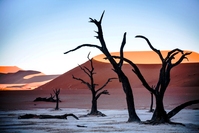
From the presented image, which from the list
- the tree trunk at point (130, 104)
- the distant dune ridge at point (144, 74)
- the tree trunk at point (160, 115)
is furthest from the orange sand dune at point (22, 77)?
the tree trunk at point (160, 115)

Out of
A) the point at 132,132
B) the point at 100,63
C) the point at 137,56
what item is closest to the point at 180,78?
the point at 100,63

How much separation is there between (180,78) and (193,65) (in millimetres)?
9837

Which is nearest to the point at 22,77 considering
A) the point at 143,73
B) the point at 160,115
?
the point at 143,73

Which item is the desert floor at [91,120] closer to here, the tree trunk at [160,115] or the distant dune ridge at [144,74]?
the tree trunk at [160,115]

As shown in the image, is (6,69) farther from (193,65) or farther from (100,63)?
(193,65)

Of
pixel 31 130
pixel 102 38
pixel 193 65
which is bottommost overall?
pixel 31 130

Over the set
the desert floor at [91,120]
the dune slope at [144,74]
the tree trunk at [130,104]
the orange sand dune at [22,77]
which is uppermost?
the orange sand dune at [22,77]

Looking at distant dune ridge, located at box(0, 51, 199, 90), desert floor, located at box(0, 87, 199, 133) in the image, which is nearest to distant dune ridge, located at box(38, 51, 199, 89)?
distant dune ridge, located at box(0, 51, 199, 90)

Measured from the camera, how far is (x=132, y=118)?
44.9 feet

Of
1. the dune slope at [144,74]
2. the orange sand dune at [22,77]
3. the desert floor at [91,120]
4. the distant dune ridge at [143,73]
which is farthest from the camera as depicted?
the orange sand dune at [22,77]

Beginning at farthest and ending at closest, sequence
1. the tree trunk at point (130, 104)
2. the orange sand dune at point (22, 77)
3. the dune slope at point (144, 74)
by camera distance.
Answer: the orange sand dune at point (22, 77) → the dune slope at point (144, 74) → the tree trunk at point (130, 104)

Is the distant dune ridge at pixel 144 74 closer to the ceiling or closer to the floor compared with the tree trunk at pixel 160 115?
closer to the ceiling

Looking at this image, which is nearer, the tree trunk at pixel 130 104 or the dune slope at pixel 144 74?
the tree trunk at pixel 130 104

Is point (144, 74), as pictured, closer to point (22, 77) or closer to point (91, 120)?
point (91, 120)
